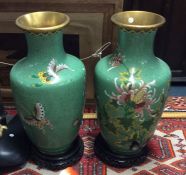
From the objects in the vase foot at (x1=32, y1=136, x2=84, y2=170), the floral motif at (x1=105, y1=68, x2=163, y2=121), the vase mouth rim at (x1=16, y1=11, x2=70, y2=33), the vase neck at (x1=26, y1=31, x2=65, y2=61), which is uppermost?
the vase mouth rim at (x1=16, y1=11, x2=70, y2=33)

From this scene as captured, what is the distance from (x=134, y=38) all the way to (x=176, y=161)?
0.50 metres

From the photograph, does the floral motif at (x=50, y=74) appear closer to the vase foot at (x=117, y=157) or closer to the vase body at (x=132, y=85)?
the vase body at (x=132, y=85)

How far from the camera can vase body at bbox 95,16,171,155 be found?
901 mm

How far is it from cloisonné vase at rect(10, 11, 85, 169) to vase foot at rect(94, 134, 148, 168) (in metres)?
0.17

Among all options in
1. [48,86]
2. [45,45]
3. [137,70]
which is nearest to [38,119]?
[48,86]

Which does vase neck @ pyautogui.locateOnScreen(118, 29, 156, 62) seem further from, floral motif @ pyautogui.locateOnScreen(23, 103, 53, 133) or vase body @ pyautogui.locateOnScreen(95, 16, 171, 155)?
floral motif @ pyautogui.locateOnScreen(23, 103, 53, 133)

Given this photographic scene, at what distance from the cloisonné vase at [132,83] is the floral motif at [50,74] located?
12cm

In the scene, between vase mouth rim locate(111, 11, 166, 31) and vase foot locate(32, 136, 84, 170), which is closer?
vase mouth rim locate(111, 11, 166, 31)

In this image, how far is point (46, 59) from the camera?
911mm

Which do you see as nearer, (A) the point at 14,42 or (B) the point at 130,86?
(B) the point at 130,86

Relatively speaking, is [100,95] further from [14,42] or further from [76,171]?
[14,42]

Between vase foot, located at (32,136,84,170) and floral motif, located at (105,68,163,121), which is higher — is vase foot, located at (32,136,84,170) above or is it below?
below

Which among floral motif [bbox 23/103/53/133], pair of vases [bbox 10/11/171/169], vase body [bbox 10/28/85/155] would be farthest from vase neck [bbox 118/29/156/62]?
floral motif [bbox 23/103/53/133]

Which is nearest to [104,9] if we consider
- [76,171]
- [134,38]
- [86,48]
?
[86,48]
